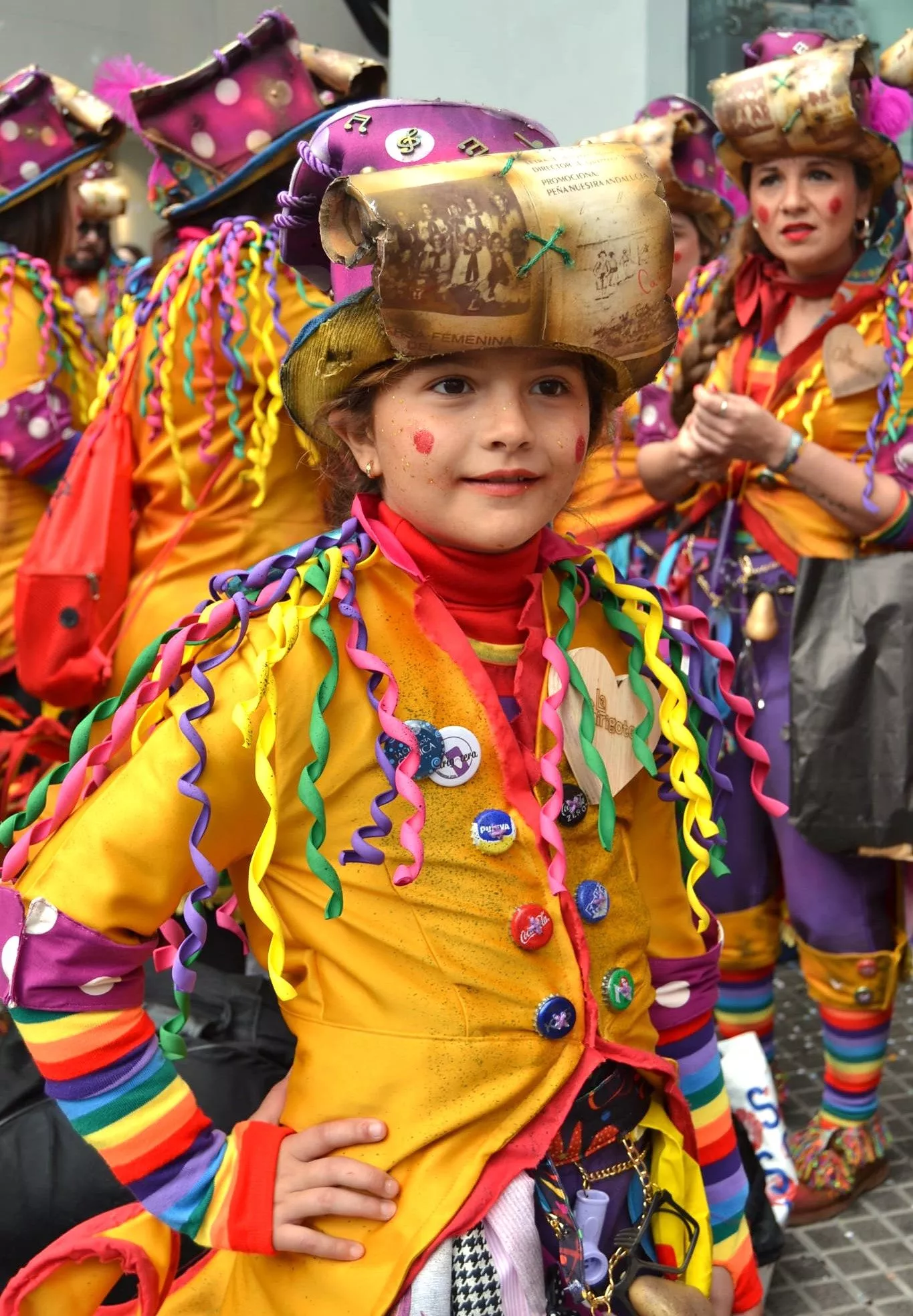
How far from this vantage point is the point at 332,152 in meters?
1.44

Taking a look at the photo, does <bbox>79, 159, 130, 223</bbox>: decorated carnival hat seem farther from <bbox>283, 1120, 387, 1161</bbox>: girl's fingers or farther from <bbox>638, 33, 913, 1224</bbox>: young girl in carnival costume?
<bbox>283, 1120, 387, 1161</bbox>: girl's fingers

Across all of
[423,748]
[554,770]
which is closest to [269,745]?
[423,748]

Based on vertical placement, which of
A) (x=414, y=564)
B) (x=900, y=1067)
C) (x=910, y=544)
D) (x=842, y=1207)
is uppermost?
(x=414, y=564)

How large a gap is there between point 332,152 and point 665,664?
2.05 feet

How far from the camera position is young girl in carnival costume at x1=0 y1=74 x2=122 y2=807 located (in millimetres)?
3107

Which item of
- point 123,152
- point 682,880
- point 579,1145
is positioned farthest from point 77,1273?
point 123,152

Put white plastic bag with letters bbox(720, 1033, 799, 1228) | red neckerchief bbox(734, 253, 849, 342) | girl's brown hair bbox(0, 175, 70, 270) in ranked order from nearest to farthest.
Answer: white plastic bag with letters bbox(720, 1033, 799, 1228) < red neckerchief bbox(734, 253, 849, 342) < girl's brown hair bbox(0, 175, 70, 270)

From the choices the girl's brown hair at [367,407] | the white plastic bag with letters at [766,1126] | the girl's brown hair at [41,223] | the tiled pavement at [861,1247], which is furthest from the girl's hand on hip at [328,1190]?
the girl's brown hair at [41,223]

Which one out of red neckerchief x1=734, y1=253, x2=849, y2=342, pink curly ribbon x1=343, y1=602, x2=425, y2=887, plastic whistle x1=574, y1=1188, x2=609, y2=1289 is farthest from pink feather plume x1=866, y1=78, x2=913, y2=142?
plastic whistle x1=574, y1=1188, x2=609, y2=1289

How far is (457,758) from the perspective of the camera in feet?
4.67

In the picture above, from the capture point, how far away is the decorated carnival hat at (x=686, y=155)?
3242mm

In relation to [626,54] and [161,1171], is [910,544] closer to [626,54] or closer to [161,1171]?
[161,1171]

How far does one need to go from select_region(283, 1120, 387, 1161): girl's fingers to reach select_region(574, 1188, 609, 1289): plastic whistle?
23 cm

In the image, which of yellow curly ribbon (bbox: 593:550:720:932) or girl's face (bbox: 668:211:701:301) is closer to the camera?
yellow curly ribbon (bbox: 593:550:720:932)
